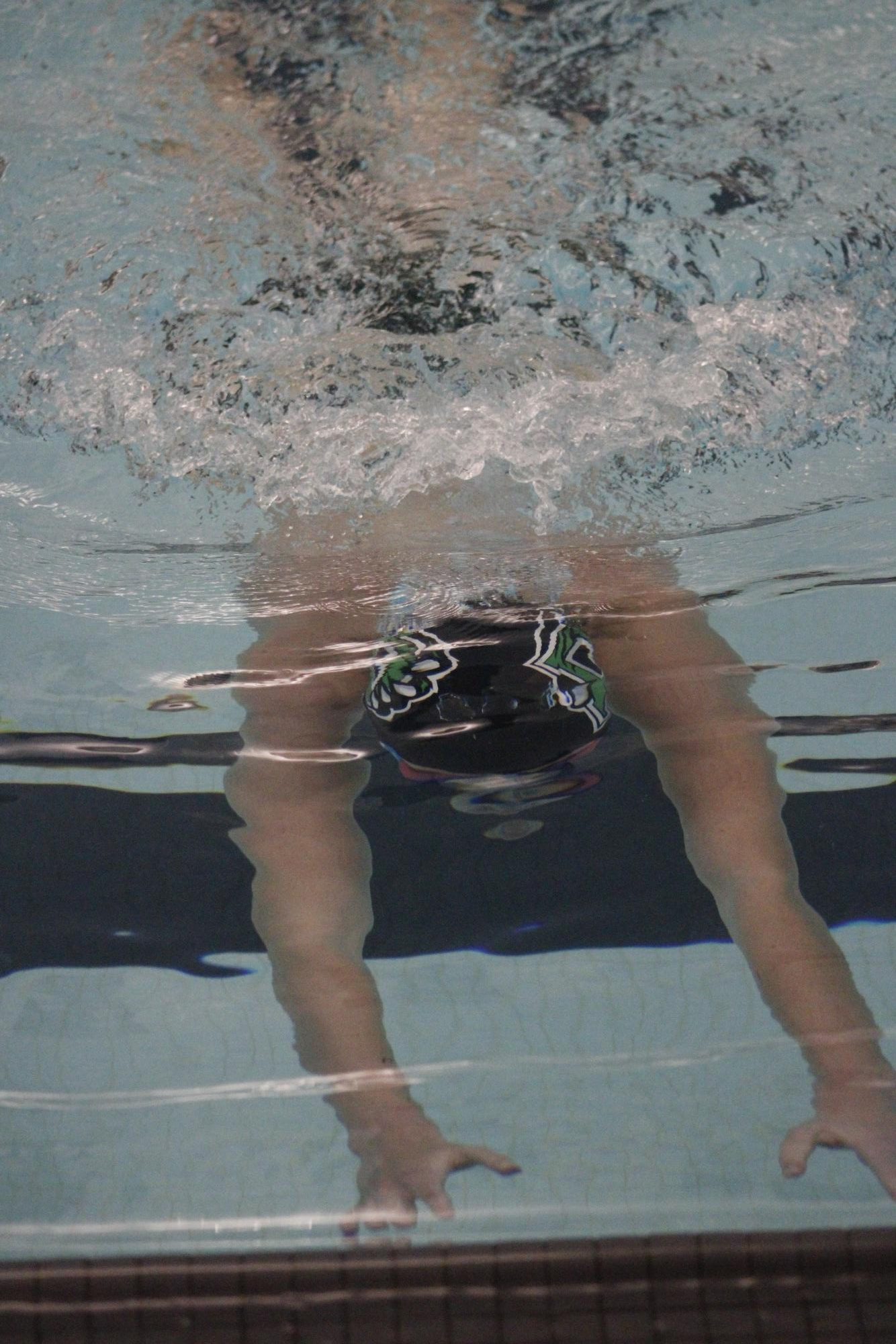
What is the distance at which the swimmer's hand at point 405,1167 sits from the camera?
159 cm

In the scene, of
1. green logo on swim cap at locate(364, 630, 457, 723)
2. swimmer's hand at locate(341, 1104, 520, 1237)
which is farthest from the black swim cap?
swimmer's hand at locate(341, 1104, 520, 1237)

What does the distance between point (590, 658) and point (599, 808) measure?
490 mm

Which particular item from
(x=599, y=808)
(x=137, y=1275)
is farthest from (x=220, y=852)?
(x=137, y=1275)

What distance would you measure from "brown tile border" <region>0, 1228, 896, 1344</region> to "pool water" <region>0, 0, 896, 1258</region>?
1.94 feet

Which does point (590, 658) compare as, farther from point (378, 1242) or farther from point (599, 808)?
point (378, 1242)

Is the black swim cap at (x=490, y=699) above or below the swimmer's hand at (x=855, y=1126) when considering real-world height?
above

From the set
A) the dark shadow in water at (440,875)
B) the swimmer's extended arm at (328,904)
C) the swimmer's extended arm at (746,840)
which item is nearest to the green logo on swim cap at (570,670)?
the swimmer's extended arm at (746,840)

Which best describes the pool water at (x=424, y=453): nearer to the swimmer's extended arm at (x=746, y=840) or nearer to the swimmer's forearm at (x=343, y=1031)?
the swimmer's extended arm at (x=746, y=840)

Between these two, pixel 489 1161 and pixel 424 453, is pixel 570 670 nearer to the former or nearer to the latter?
pixel 424 453

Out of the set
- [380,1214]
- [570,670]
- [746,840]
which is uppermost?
[570,670]

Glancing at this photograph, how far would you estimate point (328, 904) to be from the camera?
1.99m

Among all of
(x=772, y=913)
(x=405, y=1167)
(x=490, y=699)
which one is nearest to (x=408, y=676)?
(x=490, y=699)

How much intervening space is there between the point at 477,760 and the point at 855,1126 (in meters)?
1.00

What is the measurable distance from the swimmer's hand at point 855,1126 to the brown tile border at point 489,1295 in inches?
4.8
